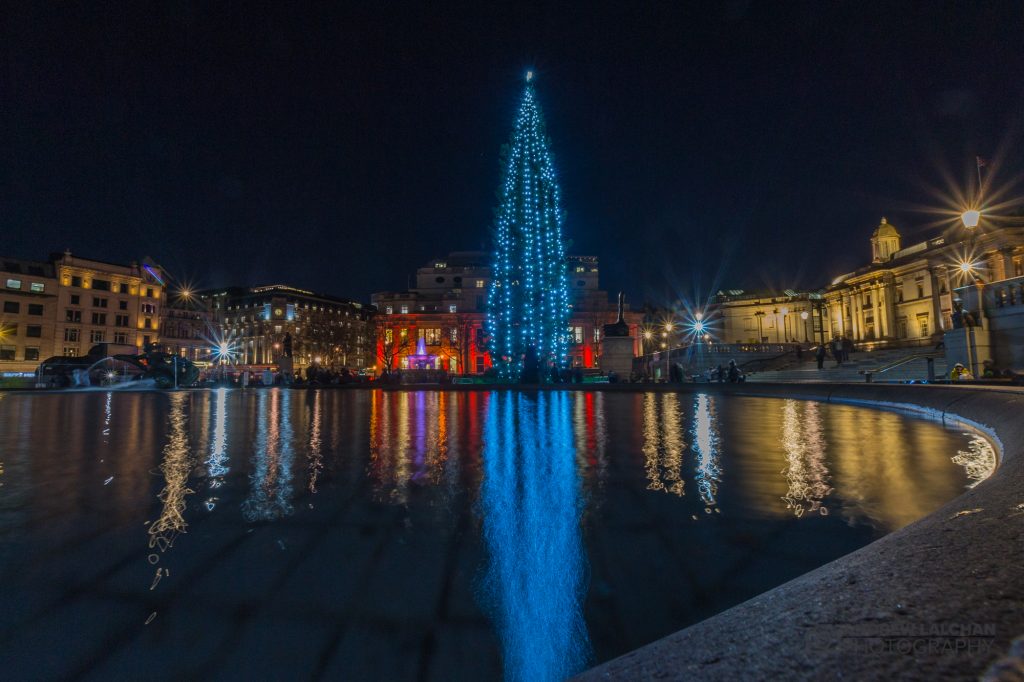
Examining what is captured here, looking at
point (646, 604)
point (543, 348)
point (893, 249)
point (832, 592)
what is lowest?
point (646, 604)

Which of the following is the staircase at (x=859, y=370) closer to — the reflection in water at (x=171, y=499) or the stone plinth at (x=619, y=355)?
the stone plinth at (x=619, y=355)

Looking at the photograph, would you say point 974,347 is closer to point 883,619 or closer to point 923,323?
point 883,619

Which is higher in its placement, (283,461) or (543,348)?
(543,348)

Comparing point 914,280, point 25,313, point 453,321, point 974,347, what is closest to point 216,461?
point 974,347

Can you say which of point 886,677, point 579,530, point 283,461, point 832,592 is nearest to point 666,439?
point 579,530

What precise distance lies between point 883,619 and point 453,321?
6939 centimetres

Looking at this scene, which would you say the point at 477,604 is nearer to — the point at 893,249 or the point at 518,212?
the point at 518,212

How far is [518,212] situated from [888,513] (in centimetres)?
2921

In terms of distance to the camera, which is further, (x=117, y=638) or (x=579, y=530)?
(x=579, y=530)

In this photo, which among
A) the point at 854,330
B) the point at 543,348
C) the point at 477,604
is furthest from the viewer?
the point at 854,330

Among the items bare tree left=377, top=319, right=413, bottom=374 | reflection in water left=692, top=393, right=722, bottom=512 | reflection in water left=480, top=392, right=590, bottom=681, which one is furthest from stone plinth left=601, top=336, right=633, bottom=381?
bare tree left=377, top=319, right=413, bottom=374

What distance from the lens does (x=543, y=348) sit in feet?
101

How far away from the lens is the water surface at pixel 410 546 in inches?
68.2

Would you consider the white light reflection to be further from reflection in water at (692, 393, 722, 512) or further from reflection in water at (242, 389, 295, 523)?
reflection in water at (692, 393, 722, 512)
